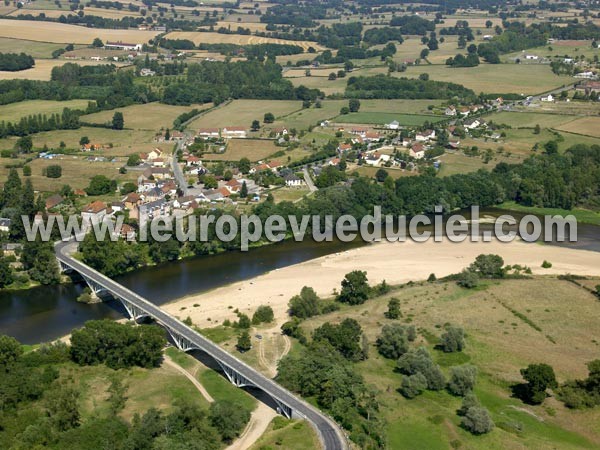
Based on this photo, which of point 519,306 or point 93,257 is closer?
point 519,306

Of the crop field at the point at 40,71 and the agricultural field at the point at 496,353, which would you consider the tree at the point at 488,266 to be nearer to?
the agricultural field at the point at 496,353

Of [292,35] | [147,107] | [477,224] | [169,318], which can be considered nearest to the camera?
[169,318]

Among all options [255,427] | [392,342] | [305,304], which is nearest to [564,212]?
[305,304]

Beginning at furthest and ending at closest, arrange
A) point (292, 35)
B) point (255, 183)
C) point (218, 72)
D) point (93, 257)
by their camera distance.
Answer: point (292, 35)
point (218, 72)
point (255, 183)
point (93, 257)

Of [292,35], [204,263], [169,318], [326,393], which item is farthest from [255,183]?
[292,35]

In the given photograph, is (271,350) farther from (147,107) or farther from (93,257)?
(147,107)

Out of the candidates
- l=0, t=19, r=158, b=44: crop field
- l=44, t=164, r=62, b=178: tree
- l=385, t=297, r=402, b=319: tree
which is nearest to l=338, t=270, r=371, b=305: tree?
l=385, t=297, r=402, b=319: tree

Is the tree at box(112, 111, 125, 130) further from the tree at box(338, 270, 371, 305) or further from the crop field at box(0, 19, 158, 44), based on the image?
the tree at box(338, 270, 371, 305)
